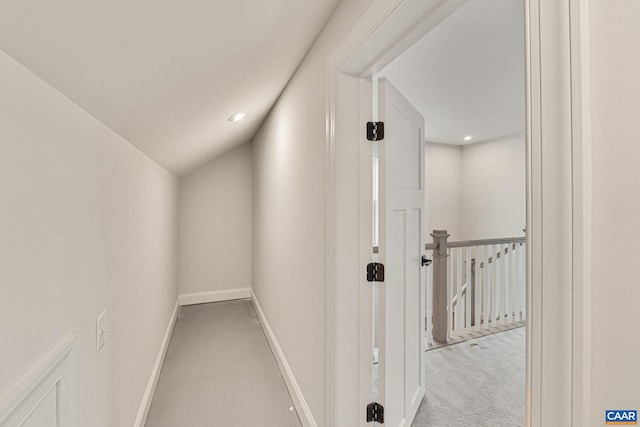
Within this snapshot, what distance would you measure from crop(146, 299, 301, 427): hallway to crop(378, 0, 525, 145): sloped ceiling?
2.51 m

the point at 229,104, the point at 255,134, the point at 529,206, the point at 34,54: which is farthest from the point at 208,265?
the point at 529,206

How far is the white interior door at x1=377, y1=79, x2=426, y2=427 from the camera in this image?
4.50 feet

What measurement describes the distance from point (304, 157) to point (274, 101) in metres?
1.05

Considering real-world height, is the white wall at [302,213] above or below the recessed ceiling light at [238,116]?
below

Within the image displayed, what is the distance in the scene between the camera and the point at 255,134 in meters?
3.83

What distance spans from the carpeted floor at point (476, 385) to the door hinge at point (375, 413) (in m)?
0.67

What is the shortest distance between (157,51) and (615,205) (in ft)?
4.03

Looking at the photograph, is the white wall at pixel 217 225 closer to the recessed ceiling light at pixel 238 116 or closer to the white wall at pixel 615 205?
the recessed ceiling light at pixel 238 116

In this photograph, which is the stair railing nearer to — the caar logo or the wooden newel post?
the wooden newel post

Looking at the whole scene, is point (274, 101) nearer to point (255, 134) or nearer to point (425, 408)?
point (255, 134)

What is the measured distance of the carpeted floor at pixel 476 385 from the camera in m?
1.88

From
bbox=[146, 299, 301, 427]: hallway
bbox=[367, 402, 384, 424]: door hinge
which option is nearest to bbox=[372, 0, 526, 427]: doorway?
bbox=[367, 402, 384, 424]: door hinge

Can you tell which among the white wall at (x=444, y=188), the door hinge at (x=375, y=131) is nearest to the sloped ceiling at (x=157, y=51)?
the door hinge at (x=375, y=131)

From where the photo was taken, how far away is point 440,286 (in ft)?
9.14
